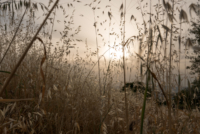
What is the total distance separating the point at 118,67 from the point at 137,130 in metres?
1.90

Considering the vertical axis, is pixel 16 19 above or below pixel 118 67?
above

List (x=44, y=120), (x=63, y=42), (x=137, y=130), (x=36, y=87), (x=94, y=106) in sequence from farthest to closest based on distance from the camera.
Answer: (x=63, y=42)
(x=94, y=106)
(x=36, y=87)
(x=44, y=120)
(x=137, y=130)

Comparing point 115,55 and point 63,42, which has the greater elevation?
point 63,42

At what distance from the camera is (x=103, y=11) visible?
119 inches

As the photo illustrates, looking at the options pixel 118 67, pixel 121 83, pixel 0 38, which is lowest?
pixel 121 83

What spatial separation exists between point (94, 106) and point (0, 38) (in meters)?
3.04

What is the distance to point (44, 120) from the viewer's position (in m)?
1.68

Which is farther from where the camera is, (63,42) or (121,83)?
(121,83)

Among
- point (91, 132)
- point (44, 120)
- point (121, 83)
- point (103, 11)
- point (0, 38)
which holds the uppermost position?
point (103, 11)

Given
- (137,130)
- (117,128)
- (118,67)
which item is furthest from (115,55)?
(137,130)

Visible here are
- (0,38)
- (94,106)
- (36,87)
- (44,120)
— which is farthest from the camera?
(0,38)

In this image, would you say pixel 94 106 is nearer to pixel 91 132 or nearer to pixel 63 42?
pixel 91 132

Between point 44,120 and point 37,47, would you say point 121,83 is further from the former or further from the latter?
point 37,47

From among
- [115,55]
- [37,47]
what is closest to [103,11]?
[115,55]
